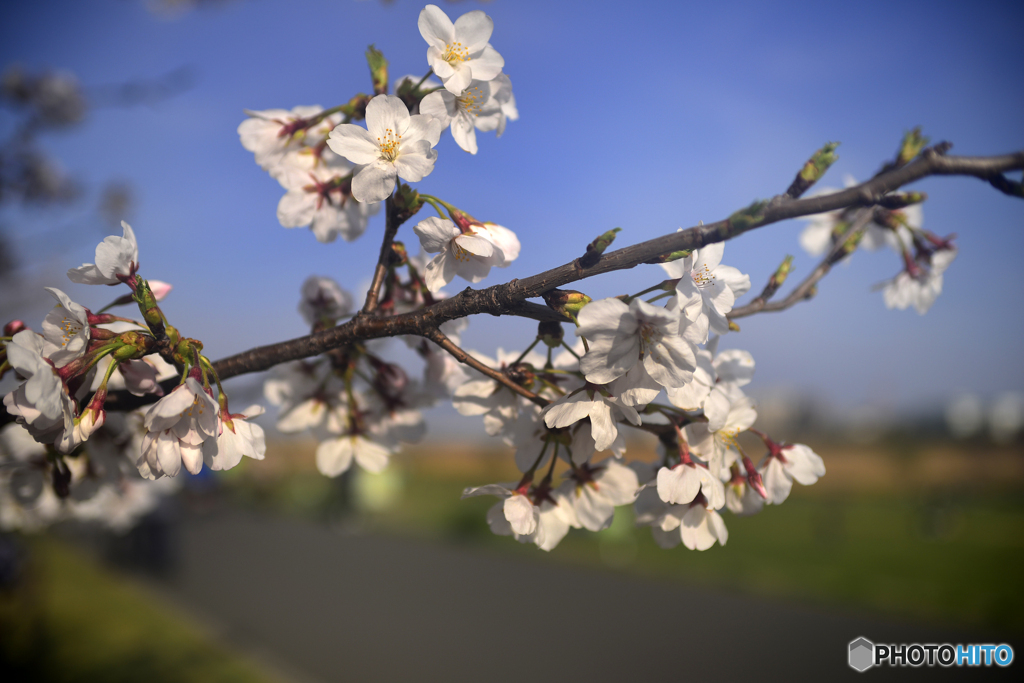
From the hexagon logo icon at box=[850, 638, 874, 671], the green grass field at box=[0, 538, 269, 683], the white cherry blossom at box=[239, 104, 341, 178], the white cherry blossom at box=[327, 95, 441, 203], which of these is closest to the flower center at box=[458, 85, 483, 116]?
the white cherry blossom at box=[327, 95, 441, 203]

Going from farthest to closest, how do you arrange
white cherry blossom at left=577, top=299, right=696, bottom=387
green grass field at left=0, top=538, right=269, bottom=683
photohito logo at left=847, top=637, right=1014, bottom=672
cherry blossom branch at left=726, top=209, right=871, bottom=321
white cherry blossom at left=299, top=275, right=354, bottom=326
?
green grass field at left=0, top=538, right=269, bottom=683, photohito logo at left=847, top=637, right=1014, bottom=672, white cherry blossom at left=299, top=275, right=354, bottom=326, cherry blossom branch at left=726, top=209, right=871, bottom=321, white cherry blossom at left=577, top=299, right=696, bottom=387

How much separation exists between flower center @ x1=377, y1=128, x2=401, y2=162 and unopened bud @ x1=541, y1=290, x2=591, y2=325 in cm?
32

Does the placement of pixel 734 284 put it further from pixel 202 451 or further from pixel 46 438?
pixel 46 438

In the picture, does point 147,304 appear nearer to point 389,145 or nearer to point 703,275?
point 389,145

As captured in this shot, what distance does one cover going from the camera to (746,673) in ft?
23.1

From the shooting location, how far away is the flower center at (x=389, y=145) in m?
0.85

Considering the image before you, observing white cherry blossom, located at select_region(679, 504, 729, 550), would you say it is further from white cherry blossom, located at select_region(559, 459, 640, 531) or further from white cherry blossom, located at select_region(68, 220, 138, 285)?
white cherry blossom, located at select_region(68, 220, 138, 285)

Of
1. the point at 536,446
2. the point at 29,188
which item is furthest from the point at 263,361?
the point at 29,188

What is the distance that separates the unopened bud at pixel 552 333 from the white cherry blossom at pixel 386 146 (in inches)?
11.1

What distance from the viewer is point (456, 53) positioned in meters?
0.88

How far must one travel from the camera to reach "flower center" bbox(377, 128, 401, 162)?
85 cm

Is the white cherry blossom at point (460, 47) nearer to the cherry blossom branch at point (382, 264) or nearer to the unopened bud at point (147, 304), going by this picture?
the cherry blossom branch at point (382, 264)

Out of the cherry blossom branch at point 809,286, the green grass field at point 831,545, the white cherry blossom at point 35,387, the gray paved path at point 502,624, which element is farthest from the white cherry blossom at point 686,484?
the gray paved path at point 502,624

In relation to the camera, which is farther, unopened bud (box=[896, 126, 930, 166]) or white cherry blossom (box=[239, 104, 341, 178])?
white cherry blossom (box=[239, 104, 341, 178])
